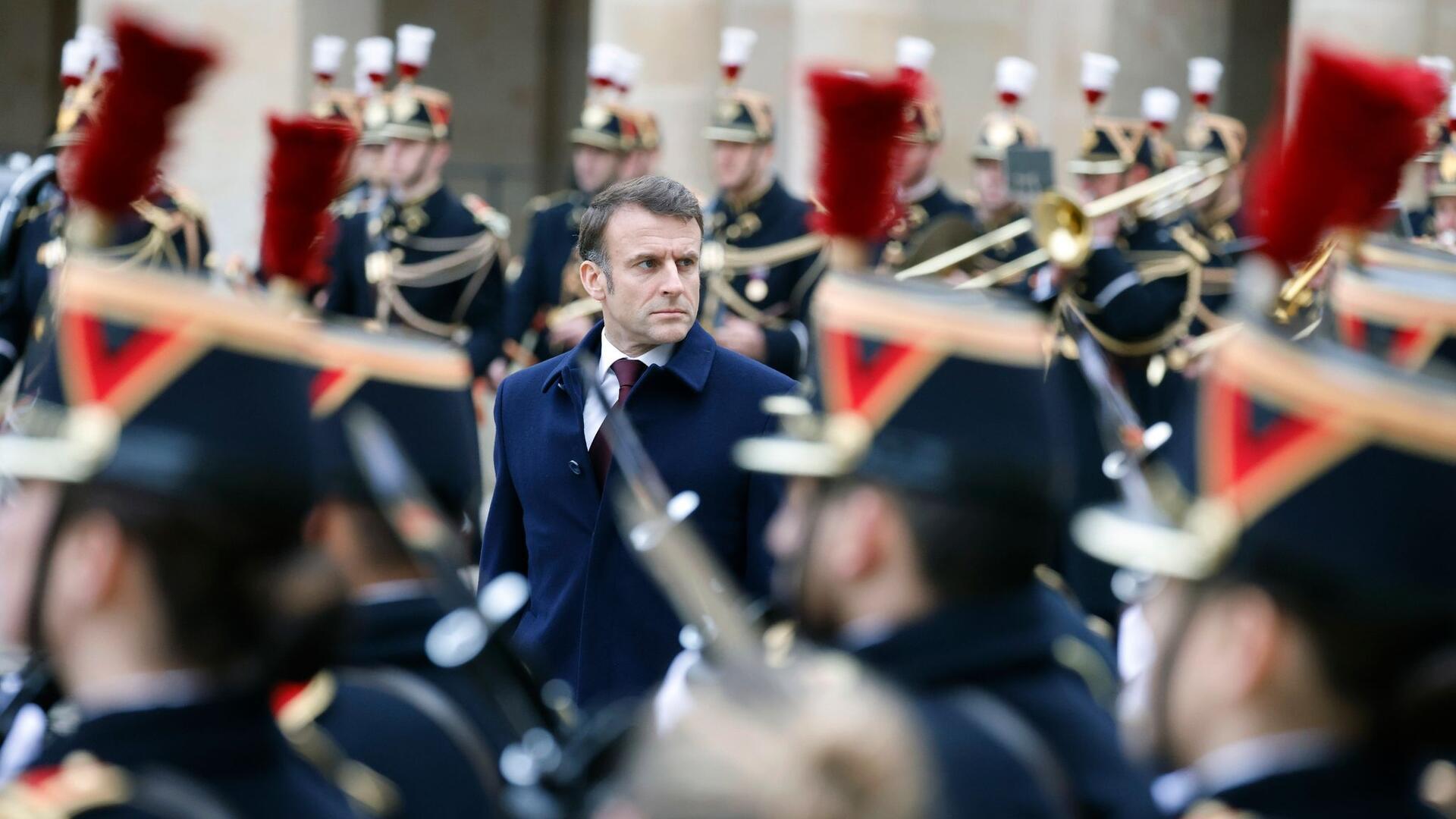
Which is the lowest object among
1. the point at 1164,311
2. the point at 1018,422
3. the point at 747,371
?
the point at 1164,311

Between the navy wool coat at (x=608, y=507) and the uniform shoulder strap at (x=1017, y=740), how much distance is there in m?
1.82

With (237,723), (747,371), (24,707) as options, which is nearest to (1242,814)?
(237,723)

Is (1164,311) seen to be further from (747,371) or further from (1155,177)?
(747,371)

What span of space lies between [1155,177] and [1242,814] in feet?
26.8

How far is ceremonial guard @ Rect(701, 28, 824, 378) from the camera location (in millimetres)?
9734

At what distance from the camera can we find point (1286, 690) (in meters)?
2.19

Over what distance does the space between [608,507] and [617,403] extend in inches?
11.6

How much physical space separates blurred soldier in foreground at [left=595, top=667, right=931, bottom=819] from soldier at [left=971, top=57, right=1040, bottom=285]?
802 centimetres

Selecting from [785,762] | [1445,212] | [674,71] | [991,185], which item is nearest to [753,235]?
[991,185]

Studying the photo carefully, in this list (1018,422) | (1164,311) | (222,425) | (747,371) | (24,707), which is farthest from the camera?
(1164,311)

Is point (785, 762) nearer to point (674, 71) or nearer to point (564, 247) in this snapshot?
point (564, 247)

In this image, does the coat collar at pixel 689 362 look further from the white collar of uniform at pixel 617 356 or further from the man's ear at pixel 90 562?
the man's ear at pixel 90 562

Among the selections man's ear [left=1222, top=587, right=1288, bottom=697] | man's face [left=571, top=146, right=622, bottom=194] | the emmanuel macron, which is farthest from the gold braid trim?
man's ear [left=1222, top=587, right=1288, bottom=697]

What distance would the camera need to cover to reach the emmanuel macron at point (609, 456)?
4.38 m
